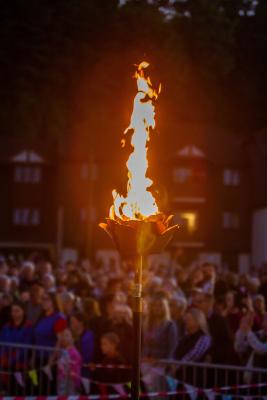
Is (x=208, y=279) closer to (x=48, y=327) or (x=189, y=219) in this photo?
(x=48, y=327)

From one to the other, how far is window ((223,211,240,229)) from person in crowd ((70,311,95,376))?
45.5 metres

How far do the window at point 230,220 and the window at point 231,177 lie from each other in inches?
75.6

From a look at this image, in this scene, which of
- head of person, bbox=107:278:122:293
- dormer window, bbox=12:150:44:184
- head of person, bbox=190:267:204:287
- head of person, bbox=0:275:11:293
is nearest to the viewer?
head of person, bbox=107:278:122:293

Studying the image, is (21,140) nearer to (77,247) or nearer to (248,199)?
(77,247)

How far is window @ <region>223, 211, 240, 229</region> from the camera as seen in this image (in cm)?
5700

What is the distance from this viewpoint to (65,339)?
11156 mm

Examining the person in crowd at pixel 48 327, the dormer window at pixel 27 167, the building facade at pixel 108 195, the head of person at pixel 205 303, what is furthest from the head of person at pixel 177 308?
the dormer window at pixel 27 167

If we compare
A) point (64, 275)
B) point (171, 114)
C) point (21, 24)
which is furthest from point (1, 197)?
point (64, 275)

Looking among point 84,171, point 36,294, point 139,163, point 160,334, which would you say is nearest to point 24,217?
point 84,171

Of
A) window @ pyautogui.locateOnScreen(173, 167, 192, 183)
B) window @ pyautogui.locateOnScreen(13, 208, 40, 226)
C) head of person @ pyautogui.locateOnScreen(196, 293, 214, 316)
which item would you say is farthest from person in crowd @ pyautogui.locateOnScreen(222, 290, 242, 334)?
window @ pyautogui.locateOnScreen(13, 208, 40, 226)

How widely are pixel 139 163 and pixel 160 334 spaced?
5.06 meters

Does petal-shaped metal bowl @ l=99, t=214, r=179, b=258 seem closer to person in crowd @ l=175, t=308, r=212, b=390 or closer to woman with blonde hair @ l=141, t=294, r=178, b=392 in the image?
person in crowd @ l=175, t=308, r=212, b=390

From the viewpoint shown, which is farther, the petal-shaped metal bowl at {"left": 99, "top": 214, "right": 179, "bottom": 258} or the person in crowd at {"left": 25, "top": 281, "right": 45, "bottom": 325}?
the person in crowd at {"left": 25, "top": 281, "right": 45, "bottom": 325}

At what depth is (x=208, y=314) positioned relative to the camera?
38.5ft
